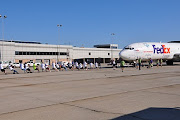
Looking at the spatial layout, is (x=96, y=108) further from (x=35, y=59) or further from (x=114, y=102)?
(x=35, y=59)

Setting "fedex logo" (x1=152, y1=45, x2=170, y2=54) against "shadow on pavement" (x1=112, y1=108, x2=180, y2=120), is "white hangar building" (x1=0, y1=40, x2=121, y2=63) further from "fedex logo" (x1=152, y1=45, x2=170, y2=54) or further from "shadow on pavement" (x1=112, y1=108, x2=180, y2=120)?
"shadow on pavement" (x1=112, y1=108, x2=180, y2=120)

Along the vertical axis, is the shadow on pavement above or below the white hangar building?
below

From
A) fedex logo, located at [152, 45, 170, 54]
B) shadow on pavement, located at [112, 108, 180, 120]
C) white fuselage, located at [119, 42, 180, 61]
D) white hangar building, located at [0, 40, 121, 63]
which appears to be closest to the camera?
shadow on pavement, located at [112, 108, 180, 120]

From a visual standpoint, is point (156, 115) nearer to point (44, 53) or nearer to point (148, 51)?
point (148, 51)

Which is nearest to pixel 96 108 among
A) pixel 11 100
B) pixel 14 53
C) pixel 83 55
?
pixel 11 100

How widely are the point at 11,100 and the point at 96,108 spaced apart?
145 inches

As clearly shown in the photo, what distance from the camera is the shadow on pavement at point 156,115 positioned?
20.3ft

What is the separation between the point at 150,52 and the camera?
1535 inches

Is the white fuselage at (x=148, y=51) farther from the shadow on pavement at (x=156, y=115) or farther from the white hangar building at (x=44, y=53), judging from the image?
the white hangar building at (x=44, y=53)

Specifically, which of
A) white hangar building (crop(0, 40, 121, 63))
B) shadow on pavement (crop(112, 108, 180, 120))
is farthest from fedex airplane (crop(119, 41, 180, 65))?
white hangar building (crop(0, 40, 121, 63))

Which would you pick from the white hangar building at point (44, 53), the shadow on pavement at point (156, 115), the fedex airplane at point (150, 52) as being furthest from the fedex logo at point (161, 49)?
the white hangar building at point (44, 53)

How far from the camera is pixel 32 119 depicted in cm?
632

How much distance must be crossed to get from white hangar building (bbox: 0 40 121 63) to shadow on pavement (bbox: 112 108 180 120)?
62.9 metres

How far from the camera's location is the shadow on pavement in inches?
243
